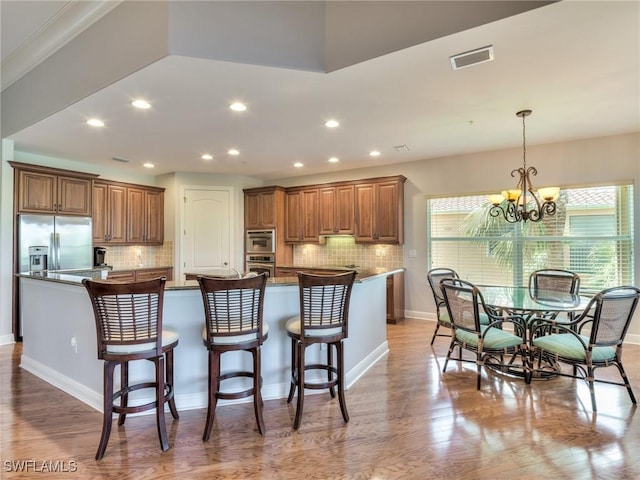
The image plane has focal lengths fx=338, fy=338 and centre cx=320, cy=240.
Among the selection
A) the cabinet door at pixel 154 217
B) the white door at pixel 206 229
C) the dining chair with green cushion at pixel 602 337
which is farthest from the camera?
the white door at pixel 206 229

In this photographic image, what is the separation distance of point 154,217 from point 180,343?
4499 millimetres

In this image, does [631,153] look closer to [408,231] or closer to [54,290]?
[408,231]

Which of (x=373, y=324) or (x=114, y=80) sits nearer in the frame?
(x=114, y=80)

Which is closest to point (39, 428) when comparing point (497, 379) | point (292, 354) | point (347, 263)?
point (292, 354)

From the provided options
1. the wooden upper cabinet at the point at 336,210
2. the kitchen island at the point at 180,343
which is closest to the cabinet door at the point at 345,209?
the wooden upper cabinet at the point at 336,210

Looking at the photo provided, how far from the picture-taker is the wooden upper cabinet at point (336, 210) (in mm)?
6070

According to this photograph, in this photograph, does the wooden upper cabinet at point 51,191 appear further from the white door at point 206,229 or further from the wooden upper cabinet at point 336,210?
the wooden upper cabinet at point 336,210

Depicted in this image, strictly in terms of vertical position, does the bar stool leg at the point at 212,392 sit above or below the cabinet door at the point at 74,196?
below

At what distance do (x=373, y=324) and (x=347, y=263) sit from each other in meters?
2.76

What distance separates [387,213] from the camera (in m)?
5.74

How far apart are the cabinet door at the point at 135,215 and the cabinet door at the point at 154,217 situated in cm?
8

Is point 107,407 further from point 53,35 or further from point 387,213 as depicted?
point 387,213

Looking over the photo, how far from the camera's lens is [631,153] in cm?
433

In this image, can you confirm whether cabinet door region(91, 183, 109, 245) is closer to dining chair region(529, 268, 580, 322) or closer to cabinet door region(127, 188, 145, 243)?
cabinet door region(127, 188, 145, 243)
